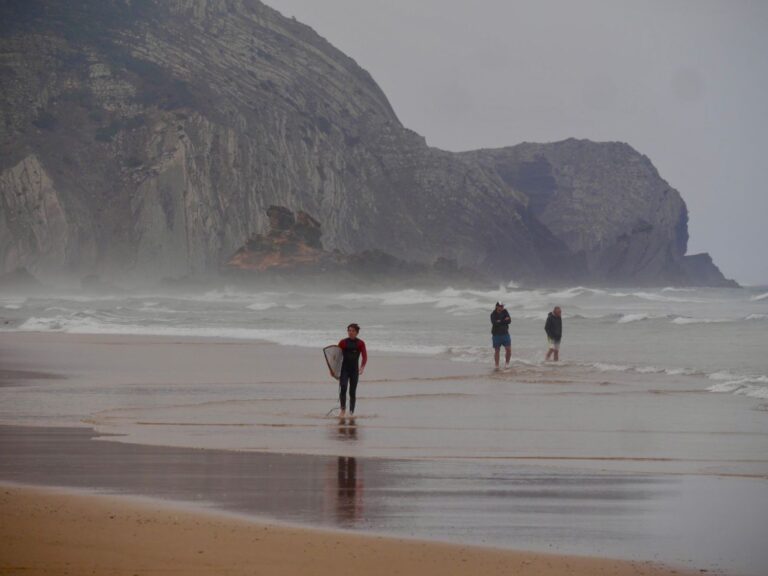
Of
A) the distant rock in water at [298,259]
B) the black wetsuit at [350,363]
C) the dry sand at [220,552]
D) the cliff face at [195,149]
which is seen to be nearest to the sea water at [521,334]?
the black wetsuit at [350,363]

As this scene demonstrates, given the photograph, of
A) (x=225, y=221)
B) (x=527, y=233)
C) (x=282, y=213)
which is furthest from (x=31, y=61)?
(x=527, y=233)

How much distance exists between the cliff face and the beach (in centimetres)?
9669

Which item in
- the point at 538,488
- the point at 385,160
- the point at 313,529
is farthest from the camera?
the point at 385,160

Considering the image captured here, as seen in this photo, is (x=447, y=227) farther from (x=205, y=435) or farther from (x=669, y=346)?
(x=205, y=435)

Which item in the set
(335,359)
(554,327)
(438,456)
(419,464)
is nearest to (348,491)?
(419,464)

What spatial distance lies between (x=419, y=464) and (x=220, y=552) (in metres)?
4.22

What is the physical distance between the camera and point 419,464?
433 inches

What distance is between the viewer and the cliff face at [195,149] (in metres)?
116

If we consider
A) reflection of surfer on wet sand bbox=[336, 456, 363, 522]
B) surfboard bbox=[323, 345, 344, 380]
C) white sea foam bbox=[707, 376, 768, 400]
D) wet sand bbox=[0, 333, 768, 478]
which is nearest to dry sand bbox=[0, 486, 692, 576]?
reflection of surfer on wet sand bbox=[336, 456, 363, 522]

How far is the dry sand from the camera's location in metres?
6.65

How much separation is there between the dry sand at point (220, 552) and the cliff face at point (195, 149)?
10807cm

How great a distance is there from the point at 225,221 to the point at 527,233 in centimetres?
5983

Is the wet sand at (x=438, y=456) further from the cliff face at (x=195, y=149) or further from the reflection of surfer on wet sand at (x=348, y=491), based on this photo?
the cliff face at (x=195, y=149)

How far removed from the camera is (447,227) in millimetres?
151125
